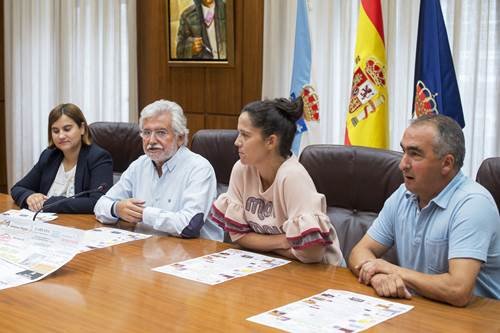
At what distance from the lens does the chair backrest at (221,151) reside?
3518 mm

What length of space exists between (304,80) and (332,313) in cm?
276

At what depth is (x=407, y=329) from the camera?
1750mm

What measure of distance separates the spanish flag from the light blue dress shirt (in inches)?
58.1

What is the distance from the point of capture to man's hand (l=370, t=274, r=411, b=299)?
202cm

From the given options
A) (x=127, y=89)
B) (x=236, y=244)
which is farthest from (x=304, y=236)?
(x=127, y=89)

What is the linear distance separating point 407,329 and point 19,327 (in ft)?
3.15

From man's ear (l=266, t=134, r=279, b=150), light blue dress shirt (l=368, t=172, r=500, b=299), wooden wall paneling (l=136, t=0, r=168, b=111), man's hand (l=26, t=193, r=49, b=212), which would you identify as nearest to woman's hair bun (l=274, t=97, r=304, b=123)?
man's ear (l=266, t=134, r=279, b=150)

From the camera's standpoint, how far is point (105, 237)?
279cm

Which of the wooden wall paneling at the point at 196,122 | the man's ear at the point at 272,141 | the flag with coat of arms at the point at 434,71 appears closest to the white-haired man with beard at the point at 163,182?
the man's ear at the point at 272,141

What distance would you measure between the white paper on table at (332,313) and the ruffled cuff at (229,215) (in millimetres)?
642

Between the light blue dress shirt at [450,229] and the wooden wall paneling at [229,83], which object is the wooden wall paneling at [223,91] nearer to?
the wooden wall paneling at [229,83]

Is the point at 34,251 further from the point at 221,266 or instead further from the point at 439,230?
the point at 439,230

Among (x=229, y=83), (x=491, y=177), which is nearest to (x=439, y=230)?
(x=491, y=177)

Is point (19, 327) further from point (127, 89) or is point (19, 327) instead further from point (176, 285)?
point (127, 89)
